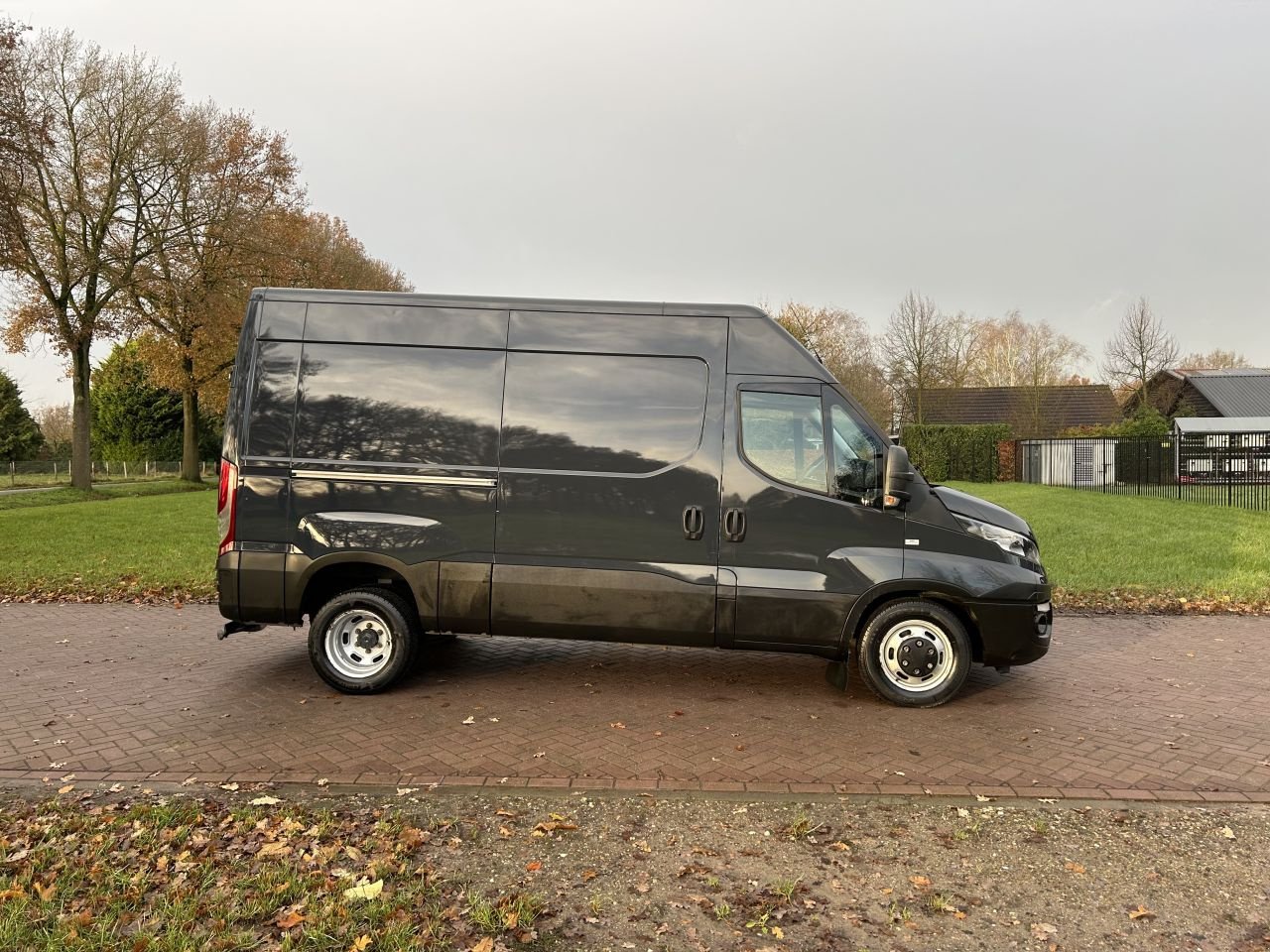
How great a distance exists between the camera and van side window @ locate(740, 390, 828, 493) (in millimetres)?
5295

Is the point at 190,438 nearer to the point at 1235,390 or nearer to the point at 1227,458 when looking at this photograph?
the point at 1227,458

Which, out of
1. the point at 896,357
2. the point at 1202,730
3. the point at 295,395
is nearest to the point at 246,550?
the point at 295,395

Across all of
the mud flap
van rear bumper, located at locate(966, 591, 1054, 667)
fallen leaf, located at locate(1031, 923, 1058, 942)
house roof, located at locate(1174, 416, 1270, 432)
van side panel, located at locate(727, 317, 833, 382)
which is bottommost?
fallen leaf, located at locate(1031, 923, 1058, 942)

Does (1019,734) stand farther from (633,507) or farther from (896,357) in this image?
(896,357)

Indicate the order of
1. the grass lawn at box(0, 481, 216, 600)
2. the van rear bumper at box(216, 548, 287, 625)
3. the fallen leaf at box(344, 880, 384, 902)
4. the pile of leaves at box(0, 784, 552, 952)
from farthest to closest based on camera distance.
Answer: the grass lawn at box(0, 481, 216, 600) → the van rear bumper at box(216, 548, 287, 625) → the fallen leaf at box(344, 880, 384, 902) → the pile of leaves at box(0, 784, 552, 952)

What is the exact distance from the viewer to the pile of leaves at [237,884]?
2832 millimetres

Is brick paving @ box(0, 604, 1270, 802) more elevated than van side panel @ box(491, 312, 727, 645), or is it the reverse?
van side panel @ box(491, 312, 727, 645)

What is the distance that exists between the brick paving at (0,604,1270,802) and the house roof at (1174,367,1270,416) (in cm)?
4124

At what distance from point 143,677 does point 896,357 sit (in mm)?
45080

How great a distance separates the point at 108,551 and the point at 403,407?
960cm

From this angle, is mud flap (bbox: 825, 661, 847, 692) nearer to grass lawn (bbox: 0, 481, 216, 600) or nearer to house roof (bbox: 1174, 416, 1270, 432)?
grass lawn (bbox: 0, 481, 216, 600)

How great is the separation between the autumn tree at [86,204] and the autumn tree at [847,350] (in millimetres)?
28310

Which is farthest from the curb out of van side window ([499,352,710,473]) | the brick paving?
van side window ([499,352,710,473])

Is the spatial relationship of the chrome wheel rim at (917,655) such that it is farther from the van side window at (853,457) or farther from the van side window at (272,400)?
the van side window at (272,400)
